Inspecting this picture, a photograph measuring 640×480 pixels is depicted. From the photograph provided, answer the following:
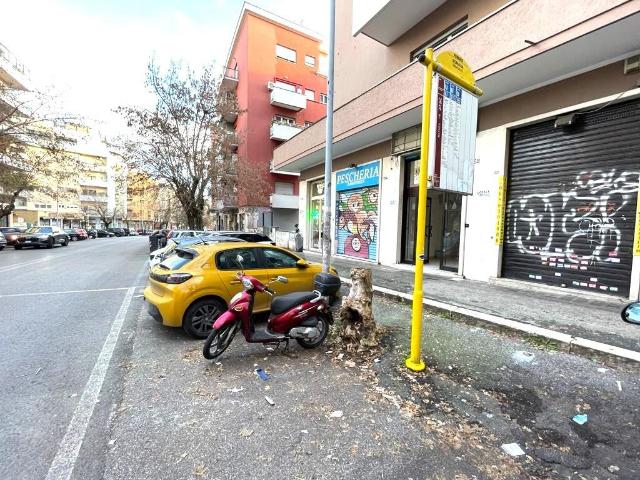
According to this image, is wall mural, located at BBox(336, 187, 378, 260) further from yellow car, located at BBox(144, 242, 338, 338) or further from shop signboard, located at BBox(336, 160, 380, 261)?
yellow car, located at BBox(144, 242, 338, 338)

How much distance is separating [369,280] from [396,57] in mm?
9763

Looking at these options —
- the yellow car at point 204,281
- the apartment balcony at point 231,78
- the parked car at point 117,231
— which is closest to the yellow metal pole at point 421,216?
the yellow car at point 204,281

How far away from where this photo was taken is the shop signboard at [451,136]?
11.1 feet

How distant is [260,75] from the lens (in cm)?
2634

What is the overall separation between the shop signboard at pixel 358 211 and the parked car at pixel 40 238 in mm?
20866

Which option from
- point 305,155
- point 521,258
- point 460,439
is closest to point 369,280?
point 460,439

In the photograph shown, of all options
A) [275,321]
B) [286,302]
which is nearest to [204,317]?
[275,321]

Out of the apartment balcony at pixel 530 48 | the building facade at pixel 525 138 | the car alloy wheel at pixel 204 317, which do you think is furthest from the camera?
the building facade at pixel 525 138

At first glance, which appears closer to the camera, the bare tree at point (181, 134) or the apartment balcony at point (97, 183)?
the bare tree at point (181, 134)

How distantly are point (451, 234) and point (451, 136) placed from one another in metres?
6.47

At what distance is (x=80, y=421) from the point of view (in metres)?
2.82

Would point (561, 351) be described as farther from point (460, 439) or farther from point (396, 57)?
point (396, 57)

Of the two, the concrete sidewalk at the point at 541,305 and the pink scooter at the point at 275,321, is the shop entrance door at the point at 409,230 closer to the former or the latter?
the concrete sidewalk at the point at 541,305

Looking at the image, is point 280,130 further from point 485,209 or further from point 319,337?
point 319,337
